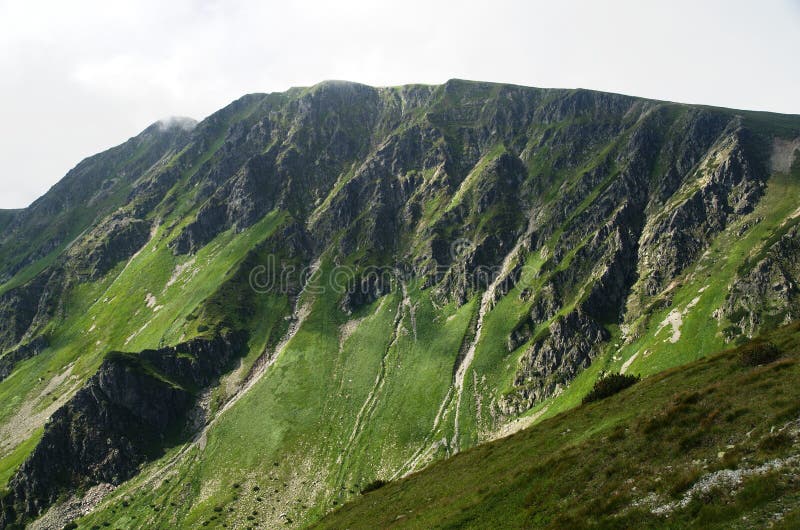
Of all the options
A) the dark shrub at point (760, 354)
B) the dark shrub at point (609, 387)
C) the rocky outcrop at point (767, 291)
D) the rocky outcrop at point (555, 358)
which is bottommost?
the rocky outcrop at point (555, 358)

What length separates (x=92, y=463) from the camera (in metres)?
149

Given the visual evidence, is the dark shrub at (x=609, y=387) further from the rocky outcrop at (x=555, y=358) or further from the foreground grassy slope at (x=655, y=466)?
the rocky outcrop at (x=555, y=358)

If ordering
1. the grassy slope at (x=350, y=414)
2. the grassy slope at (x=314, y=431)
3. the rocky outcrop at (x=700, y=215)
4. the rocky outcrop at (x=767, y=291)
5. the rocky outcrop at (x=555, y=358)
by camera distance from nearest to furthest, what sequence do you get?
1. the rocky outcrop at (x=767, y=291)
2. the grassy slope at (x=350, y=414)
3. the grassy slope at (x=314, y=431)
4. the rocky outcrop at (x=555, y=358)
5. the rocky outcrop at (x=700, y=215)

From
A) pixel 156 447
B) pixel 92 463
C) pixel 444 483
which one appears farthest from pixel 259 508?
pixel 444 483

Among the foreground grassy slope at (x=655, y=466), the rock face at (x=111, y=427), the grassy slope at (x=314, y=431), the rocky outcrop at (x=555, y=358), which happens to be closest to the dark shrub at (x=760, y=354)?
the foreground grassy slope at (x=655, y=466)

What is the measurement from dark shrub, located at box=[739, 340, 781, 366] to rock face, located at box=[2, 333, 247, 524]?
6622 inches

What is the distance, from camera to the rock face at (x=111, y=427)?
142 meters

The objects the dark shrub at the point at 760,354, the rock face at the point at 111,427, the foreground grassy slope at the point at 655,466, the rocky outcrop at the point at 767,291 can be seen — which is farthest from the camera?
the rock face at the point at 111,427

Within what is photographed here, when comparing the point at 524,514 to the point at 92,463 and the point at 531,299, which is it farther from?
the point at 92,463

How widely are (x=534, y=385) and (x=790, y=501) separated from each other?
5050 inches

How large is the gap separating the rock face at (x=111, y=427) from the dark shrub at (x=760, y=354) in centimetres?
16819

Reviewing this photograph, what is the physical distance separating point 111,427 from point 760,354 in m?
183

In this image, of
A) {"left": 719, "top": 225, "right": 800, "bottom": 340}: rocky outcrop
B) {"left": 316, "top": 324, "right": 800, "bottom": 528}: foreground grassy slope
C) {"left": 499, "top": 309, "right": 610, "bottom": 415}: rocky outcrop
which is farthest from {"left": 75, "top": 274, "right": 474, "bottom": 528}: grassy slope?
{"left": 719, "top": 225, "right": 800, "bottom": 340}: rocky outcrop

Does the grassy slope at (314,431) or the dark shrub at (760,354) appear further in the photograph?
the grassy slope at (314,431)
